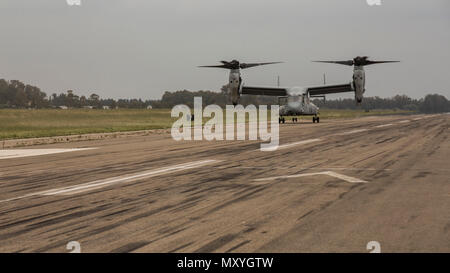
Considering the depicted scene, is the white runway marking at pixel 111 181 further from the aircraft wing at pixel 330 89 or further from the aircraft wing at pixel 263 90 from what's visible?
the aircraft wing at pixel 330 89

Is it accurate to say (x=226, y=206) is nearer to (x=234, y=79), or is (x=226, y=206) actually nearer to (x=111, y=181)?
(x=111, y=181)

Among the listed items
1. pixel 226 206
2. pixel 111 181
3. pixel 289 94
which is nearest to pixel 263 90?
pixel 289 94

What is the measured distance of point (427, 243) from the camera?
5.07 m

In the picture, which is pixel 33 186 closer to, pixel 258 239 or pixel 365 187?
pixel 258 239

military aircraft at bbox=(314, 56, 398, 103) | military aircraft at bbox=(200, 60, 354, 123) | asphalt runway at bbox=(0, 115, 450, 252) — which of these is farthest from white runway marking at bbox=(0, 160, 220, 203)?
military aircraft at bbox=(314, 56, 398, 103)

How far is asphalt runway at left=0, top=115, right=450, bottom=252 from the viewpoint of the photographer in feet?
17.0

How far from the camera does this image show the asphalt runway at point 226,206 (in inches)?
204

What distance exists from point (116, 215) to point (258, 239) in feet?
7.59

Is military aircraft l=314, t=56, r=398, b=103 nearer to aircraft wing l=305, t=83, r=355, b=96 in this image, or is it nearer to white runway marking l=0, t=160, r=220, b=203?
aircraft wing l=305, t=83, r=355, b=96

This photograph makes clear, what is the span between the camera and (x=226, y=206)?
726 cm

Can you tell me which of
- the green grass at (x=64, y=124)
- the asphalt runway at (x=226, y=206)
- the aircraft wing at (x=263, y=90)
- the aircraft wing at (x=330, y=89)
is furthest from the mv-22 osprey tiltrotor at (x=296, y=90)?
the asphalt runway at (x=226, y=206)

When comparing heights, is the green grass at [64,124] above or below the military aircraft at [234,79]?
below

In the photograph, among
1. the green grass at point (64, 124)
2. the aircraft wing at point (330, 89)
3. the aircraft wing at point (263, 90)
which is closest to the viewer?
the green grass at point (64, 124)

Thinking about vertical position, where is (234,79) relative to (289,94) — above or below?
above
